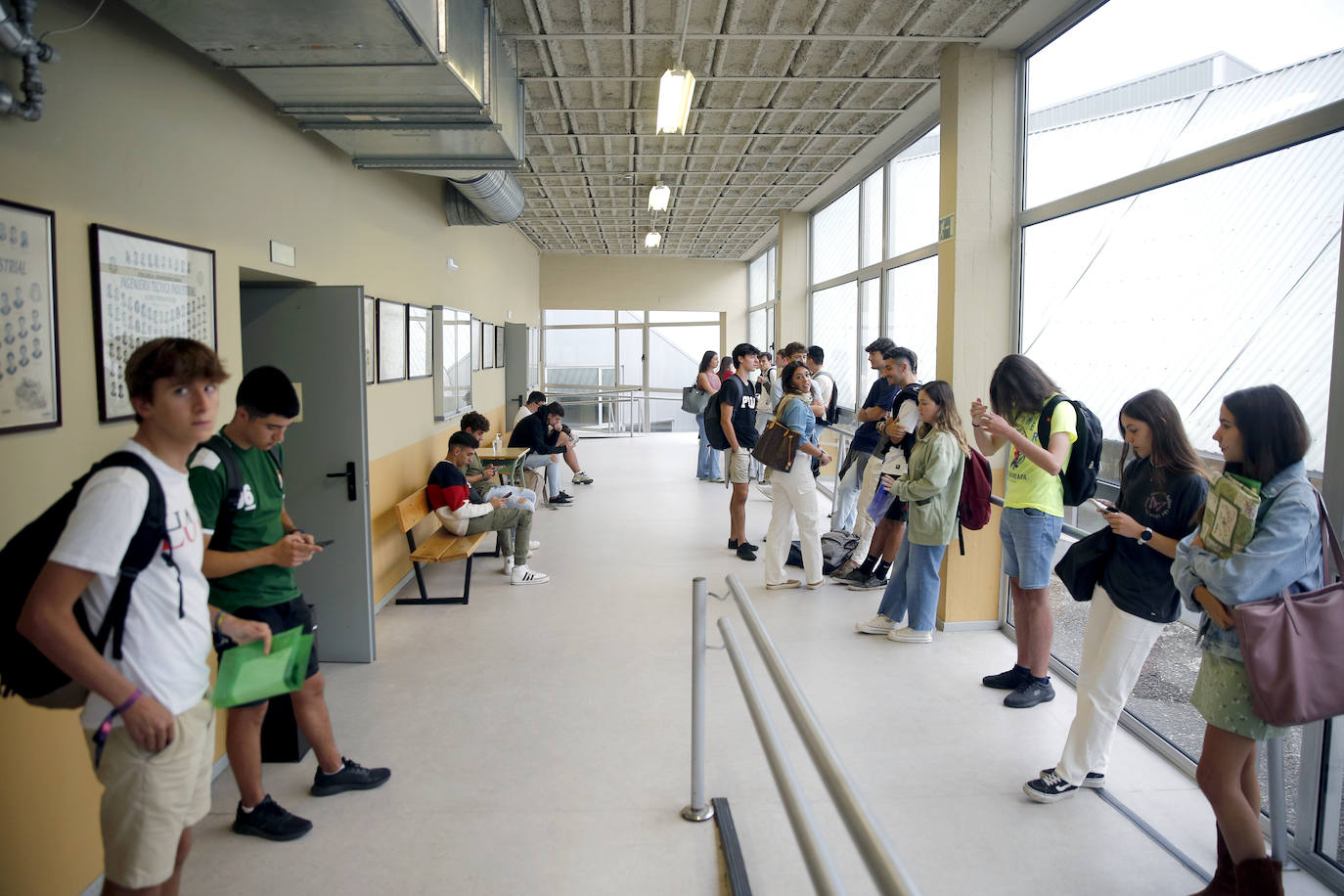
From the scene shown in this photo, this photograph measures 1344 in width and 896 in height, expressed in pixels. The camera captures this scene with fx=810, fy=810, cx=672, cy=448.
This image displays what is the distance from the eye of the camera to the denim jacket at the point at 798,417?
5.41m

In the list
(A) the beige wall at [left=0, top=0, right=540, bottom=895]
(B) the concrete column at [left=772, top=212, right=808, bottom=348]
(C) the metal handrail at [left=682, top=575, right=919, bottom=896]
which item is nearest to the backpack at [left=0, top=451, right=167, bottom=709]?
(A) the beige wall at [left=0, top=0, right=540, bottom=895]

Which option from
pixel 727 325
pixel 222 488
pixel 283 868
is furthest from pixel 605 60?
pixel 727 325

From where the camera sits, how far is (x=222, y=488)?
91.9 inches

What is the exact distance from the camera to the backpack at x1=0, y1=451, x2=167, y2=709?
1.60m

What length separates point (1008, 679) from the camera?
13.1ft

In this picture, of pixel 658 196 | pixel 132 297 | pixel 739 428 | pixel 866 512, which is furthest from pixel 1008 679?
pixel 658 196

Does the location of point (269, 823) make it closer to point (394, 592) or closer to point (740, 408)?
point (394, 592)

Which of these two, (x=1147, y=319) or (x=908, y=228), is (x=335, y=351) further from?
(x=908, y=228)

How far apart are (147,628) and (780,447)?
4111 millimetres

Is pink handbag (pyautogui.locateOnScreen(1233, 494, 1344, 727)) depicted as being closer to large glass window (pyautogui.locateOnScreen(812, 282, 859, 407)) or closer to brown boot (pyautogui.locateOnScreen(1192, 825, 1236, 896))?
brown boot (pyautogui.locateOnScreen(1192, 825, 1236, 896))

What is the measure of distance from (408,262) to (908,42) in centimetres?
388

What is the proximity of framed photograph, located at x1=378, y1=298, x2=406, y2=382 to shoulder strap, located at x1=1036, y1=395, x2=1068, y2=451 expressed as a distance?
13.3 ft

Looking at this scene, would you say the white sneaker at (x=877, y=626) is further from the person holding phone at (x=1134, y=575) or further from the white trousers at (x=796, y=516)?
the person holding phone at (x=1134, y=575)

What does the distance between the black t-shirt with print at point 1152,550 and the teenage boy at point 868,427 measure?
9.12 ft
